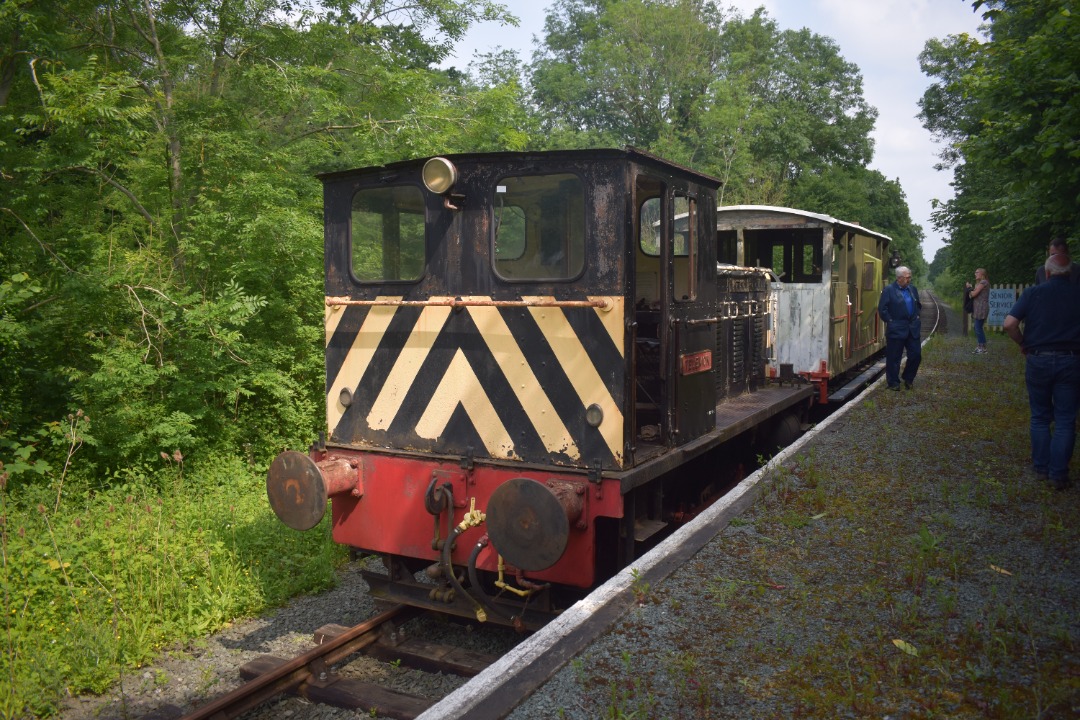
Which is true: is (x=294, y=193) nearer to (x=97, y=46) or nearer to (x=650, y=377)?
(x=97, y=46)

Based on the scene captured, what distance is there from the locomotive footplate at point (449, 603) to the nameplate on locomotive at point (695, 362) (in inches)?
65.0

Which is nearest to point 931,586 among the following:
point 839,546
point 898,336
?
point 839,546

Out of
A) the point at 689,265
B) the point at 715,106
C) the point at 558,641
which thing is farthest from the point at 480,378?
the point at 715,106

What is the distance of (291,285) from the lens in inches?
367

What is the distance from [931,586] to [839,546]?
70 cm

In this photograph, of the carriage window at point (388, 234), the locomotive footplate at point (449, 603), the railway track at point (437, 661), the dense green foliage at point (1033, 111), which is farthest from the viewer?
the dense green foliage at point (1033, 111)

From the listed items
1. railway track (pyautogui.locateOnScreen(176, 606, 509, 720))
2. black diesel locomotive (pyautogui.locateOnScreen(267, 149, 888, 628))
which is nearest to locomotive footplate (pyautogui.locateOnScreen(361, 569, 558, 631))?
black diesel locomotive (pyautogui.locateOnScreen(267, 149, 888, 628))

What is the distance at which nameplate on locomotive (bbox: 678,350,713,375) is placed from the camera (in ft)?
16.0

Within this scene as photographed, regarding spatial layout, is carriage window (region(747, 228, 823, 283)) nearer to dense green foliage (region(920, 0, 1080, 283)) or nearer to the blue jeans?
dense green foliage (region(920, 0, 1080, 283))

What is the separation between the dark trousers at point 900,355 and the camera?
10.5 metres

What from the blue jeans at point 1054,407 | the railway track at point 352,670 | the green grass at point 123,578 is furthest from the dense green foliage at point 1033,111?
the green grass at point 123,578

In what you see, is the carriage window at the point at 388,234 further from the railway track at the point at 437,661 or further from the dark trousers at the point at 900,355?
the dark trousers at the point at 900,355

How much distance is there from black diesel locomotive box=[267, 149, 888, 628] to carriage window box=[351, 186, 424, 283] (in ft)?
0.04

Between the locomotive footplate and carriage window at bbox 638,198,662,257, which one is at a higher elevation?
carriage window at bbox 638,198,662,257
